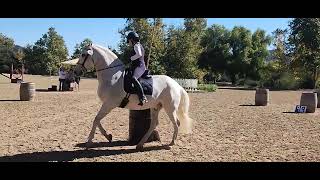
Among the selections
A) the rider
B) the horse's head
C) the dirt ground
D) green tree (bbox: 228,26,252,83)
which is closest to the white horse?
the horse's head

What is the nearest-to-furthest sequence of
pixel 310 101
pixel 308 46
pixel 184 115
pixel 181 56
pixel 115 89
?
pixel 115 89 → pixel 184 115 → pixel 310 101 → pixel 181 56 → pixel 308 46

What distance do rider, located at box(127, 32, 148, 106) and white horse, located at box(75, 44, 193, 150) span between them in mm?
145

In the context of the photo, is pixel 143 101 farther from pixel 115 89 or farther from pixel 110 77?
pixel 110 77

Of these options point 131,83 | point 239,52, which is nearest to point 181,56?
point 131,83

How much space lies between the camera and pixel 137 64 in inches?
342

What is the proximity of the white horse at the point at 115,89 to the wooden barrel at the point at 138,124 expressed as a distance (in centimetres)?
33

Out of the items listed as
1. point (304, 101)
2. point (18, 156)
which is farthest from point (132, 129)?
point (304, 101)

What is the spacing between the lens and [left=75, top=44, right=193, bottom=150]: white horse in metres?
8.59

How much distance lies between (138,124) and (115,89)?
4.41 ft

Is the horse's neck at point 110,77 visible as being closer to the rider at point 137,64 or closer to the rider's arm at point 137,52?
the rider at point 137,64
